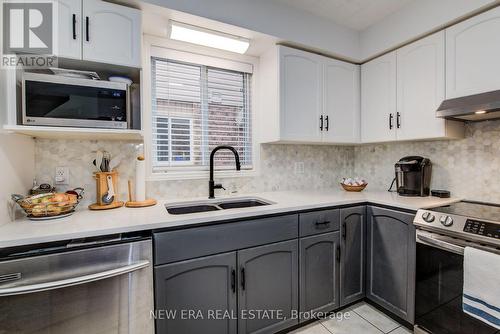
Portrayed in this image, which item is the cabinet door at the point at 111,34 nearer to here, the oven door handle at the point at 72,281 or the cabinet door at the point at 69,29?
the cabinet door at the point at 69,29

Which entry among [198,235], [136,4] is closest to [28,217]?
[198,235]

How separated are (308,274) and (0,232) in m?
1.69

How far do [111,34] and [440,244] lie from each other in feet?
7.48

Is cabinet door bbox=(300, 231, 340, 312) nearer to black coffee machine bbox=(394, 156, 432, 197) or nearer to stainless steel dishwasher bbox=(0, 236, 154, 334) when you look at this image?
black coffee machine bbox=(394, 156, 432, 197)

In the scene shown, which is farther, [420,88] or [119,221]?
[420,88]

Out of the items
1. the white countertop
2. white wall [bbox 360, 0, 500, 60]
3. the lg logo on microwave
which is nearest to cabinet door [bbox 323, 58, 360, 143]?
white wall [bbox 360, 0, 500, 60]

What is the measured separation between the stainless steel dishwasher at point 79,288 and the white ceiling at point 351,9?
2.06 meters

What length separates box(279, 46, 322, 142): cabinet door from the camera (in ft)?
6.54

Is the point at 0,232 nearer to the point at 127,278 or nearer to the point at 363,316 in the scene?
the point at 127,278

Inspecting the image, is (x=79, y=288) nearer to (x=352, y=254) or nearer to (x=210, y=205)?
(x=210, y=205)

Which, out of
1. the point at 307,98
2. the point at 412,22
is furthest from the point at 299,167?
the point at 412,22

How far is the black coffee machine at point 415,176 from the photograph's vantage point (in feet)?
6.49

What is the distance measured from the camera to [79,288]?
1.06 metres

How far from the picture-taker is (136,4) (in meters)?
1.45
